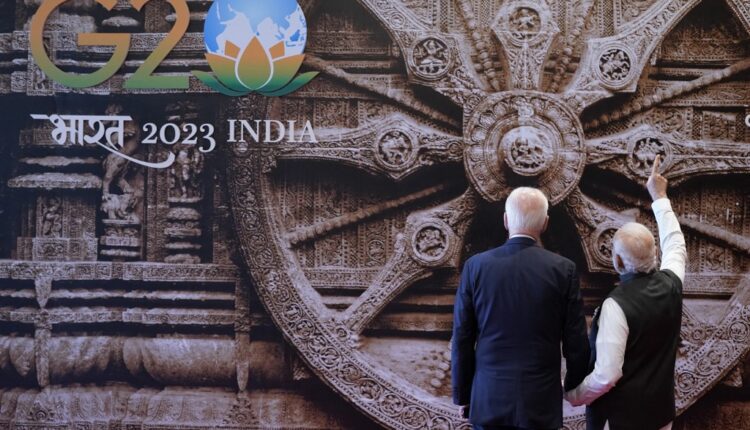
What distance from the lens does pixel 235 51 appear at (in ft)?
12.5

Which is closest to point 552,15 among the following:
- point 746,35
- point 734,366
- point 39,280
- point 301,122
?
point 746,35

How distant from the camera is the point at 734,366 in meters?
3.70

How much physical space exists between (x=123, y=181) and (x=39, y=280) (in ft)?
2.21

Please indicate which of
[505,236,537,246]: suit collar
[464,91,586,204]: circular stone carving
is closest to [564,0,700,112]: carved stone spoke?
[464,91,586,204]: circular stone carving

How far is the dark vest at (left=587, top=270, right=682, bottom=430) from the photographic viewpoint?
2.56m

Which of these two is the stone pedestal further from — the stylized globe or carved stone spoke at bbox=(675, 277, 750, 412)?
carved stone spoke at bbox=(675, 277, 750, 412)

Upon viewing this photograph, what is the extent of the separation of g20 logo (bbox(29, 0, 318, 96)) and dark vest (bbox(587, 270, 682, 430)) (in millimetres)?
2001

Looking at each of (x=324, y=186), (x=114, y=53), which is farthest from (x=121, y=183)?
(x=324, y=186)

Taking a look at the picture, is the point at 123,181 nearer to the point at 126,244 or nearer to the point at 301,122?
the point at 126,244

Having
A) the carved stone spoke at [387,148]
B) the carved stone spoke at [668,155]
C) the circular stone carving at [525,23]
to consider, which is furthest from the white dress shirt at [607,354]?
the circular stone carving at [525,23]

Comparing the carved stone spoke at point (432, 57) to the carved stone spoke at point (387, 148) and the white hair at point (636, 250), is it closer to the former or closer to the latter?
the carved stone spoke at point (387, 148)

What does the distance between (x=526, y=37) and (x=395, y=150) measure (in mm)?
850

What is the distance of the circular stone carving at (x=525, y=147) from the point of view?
12.1 ft

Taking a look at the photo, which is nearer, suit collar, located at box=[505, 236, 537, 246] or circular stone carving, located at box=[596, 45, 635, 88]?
suit collar, located at box=[505, 236, 537, 246]
